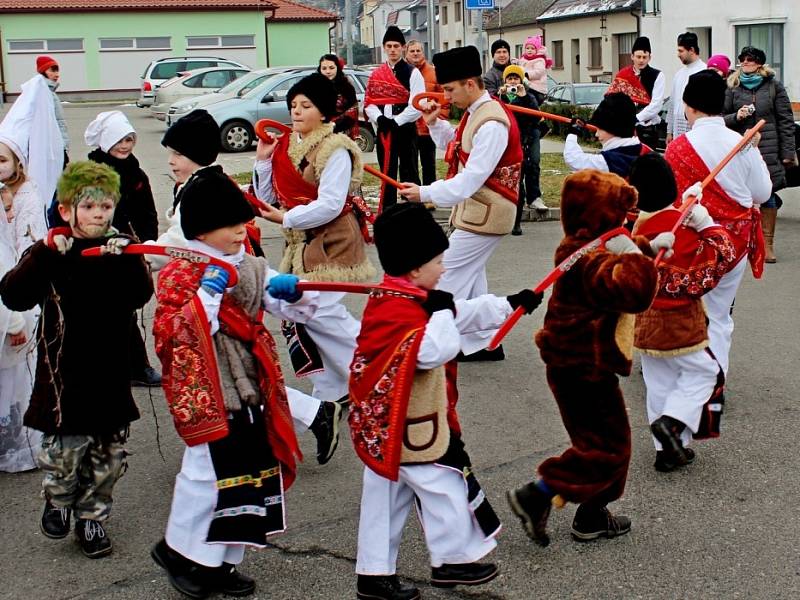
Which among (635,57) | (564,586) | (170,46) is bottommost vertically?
(564,586)

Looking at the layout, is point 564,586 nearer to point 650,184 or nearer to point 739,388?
point 650,184

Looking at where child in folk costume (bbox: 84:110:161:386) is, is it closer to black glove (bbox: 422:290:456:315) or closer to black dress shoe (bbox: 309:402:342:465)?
black dress shoe (bbox: 309:402:342:465)

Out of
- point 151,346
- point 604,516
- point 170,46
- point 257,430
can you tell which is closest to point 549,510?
point 604,516

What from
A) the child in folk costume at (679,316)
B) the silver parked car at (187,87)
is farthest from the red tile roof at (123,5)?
the child in folk costume at (679,316)

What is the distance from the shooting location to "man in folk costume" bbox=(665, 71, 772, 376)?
5.61m

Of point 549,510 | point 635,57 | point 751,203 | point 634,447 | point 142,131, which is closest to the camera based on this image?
point 549,510

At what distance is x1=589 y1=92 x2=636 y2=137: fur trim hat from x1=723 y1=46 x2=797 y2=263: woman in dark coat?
402cm

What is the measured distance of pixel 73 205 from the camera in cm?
405

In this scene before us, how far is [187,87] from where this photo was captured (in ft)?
87.3

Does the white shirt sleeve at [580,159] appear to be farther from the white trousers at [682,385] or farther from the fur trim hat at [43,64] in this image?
the fur trim hat at [43,64]

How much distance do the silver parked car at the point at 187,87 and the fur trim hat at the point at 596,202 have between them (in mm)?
22936

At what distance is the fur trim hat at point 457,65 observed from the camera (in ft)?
20.3

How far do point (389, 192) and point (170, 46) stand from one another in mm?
38910

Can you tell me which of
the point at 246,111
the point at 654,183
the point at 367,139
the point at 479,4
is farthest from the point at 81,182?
the point at 246,111
